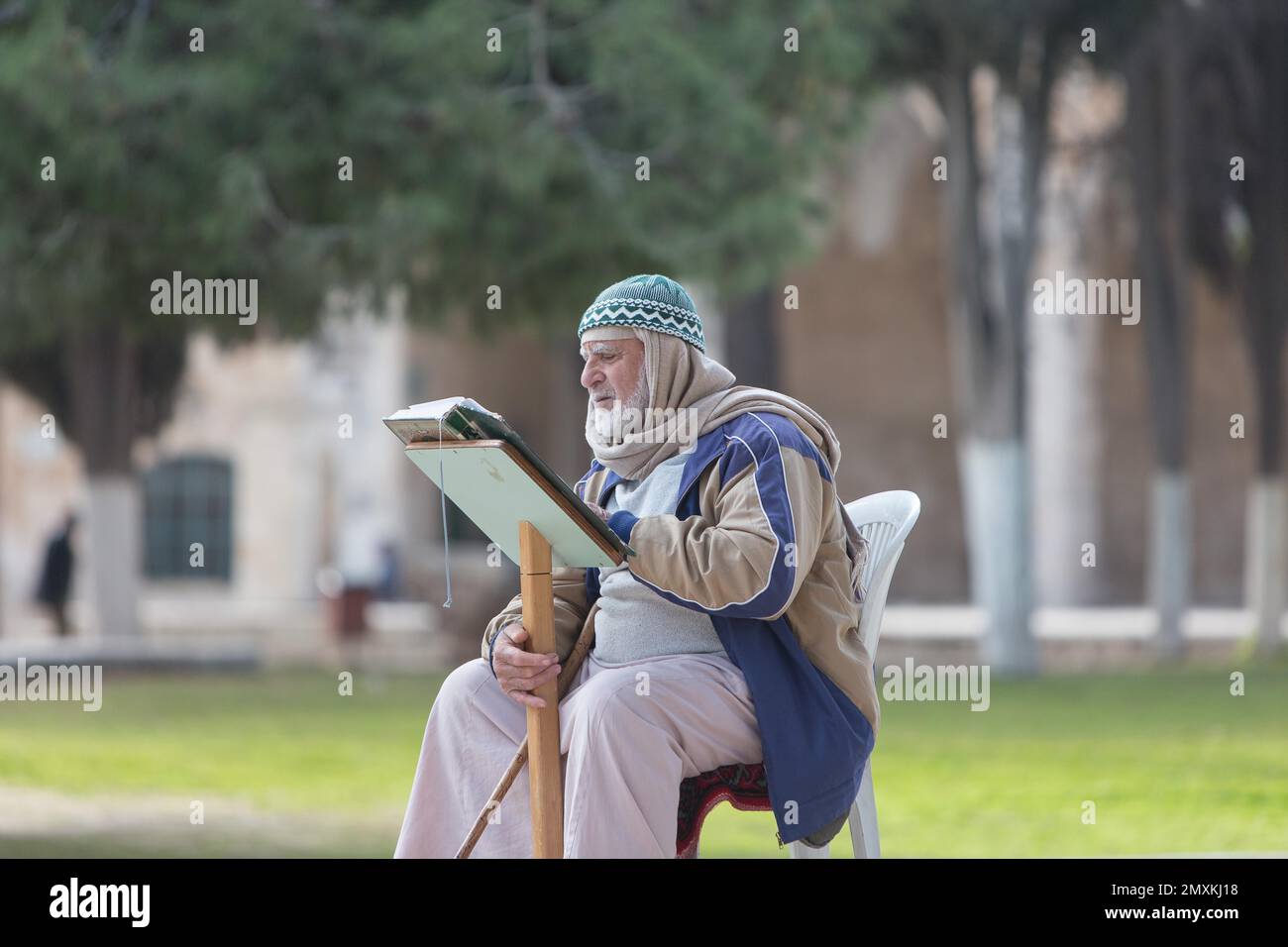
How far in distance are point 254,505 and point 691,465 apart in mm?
25349

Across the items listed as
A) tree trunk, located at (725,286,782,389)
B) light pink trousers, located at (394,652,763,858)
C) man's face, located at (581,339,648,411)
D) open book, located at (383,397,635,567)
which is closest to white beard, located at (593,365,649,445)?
man's face, located at (581,339,648,411)

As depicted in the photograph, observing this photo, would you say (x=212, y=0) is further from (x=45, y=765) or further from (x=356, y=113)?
(x=45, y=765)

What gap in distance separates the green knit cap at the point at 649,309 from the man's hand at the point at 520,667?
0.70m

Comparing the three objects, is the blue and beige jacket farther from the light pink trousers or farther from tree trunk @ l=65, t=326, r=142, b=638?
tree trunk @ l=65, t=326, r=142, b=638

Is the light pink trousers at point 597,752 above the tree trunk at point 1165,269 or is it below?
below

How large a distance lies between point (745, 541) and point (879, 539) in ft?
3.02

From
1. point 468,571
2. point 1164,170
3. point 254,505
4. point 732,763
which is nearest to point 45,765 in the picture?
point 732,763

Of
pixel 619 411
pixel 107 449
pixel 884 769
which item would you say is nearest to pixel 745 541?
pixel 619 411

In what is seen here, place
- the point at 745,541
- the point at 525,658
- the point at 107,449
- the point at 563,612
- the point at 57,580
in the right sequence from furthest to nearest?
the point at 57,580 < the point at 107,449 < the point at 563,612 < the point at 525,658 < the point at 745,541

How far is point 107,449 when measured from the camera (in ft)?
54.0

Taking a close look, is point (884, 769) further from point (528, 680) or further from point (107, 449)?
point (107, 449)

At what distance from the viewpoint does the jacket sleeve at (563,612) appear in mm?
4203

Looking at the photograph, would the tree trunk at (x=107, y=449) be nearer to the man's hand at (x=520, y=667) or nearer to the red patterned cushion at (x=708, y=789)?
the man's hand at (x=520, y=667)

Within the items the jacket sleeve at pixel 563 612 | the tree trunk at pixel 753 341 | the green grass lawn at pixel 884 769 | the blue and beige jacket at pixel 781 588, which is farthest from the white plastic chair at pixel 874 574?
the tree trunk at pixel 753 341
